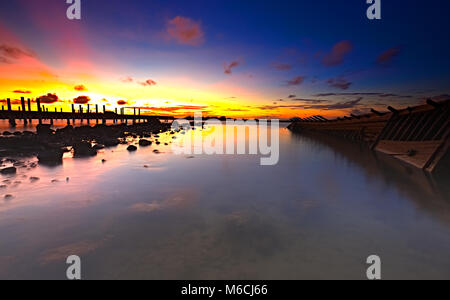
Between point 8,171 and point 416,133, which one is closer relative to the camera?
point 8,171

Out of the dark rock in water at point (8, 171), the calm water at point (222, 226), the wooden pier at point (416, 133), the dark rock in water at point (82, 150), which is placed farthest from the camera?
the dark rock in water at point (82, 150)

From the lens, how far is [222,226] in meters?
4.67

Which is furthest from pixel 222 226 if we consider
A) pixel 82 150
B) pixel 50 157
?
pixel 82 150

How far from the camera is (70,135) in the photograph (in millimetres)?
21750

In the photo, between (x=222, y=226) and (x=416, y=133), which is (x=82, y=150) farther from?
(x=416, y=133)

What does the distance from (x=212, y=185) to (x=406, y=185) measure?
7.25 m

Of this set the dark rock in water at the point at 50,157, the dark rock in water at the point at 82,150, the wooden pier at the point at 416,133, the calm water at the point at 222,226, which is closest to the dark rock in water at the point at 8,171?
the calm water at the point at 222,226

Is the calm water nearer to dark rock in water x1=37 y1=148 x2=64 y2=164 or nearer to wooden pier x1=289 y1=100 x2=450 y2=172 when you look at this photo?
wooden pier x1=289 y1=100 x2=450 y2=172

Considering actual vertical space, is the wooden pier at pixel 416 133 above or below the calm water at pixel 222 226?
above

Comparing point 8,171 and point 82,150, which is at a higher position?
point 82,150

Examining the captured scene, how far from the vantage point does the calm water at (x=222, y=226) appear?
328cm

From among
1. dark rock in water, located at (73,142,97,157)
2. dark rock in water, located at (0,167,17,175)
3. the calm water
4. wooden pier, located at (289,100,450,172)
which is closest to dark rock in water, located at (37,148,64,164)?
dark rock in water, located at (73,142,97,157)

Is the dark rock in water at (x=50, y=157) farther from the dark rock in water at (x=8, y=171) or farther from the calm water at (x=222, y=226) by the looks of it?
Answer: the calm water at (x=222, y=226)

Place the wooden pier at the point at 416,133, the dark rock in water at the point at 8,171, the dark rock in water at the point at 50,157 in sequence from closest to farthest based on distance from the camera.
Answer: the dark rock in water at the point at 8,171 < the wooden pier at the point at 416,133 < the dark rock in water at the point at 50,157
